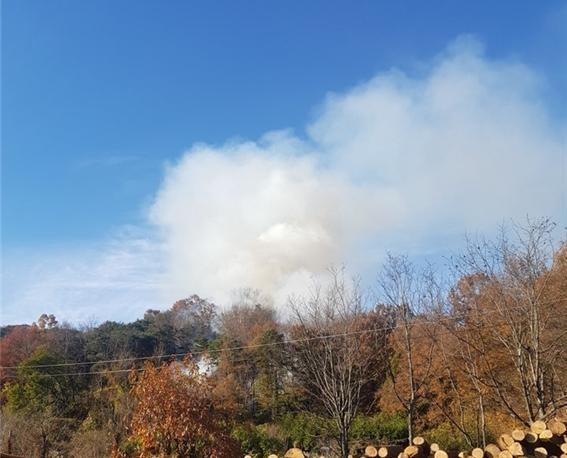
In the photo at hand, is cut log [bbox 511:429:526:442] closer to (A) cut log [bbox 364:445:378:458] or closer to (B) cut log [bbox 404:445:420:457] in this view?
(B) cut log [bbox 404:445:420:457]

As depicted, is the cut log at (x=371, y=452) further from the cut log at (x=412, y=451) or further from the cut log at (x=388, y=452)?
the cut log at (x=412, y=451)

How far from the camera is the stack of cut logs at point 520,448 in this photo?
21.5 ft

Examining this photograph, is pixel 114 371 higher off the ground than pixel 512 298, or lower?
lower

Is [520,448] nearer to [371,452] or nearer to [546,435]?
[546,435]

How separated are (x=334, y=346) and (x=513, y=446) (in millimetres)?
5801

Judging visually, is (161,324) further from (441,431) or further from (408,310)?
(408,310)

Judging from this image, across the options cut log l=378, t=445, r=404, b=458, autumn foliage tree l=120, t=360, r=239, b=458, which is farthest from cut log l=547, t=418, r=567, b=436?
autumn foliage tree l=120, t=360, r=239, b=458

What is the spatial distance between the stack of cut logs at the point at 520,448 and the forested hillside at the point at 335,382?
1337mm

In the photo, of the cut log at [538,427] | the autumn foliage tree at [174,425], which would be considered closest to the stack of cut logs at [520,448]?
the cut log at [538,427]

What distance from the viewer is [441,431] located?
16031 millimetres

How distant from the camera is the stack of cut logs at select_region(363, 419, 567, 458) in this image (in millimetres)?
6562

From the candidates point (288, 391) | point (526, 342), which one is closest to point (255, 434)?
point (288, 391)

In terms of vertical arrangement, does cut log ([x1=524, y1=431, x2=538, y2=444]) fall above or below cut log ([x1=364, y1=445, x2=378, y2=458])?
above

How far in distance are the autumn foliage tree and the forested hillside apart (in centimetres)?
2
